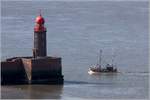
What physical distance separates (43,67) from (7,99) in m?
3.62

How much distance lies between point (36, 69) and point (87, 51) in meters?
12.4

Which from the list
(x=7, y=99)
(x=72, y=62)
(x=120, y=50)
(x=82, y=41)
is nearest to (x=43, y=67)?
(x=7, y=99)

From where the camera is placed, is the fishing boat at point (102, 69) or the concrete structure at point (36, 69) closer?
the concrete structure at point (36, 69)

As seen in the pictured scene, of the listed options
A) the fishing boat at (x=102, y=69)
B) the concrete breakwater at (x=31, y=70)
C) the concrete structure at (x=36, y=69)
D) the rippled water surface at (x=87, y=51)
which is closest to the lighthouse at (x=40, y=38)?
the concrete structure at (x=36, y=69)

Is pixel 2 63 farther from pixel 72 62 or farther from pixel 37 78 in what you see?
pixel 72 62

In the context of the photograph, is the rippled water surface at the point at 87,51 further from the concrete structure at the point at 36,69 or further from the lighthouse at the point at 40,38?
the lighthouse at the point at 40,38

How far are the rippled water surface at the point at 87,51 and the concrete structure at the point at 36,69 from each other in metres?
0.38

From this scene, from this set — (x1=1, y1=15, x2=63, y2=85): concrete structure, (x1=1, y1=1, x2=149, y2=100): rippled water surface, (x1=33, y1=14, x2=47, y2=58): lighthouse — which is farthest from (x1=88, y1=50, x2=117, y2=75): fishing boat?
(x1=33, y1=14, x2=47, y2=58): lighthouse

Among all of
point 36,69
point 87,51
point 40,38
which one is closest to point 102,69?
point 40,38

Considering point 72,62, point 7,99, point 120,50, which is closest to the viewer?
point 7,99

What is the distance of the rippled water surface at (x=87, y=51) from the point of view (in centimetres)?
3928

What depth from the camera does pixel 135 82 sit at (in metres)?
42.2

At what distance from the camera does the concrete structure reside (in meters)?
40.2

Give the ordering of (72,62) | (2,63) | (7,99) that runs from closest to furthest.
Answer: (7,99) → (2,63) → (72,62)
